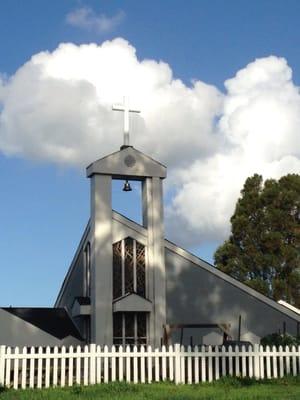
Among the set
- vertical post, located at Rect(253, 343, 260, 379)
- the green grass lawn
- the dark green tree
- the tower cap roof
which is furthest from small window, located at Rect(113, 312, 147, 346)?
the dark green tree

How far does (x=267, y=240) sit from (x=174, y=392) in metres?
30.2

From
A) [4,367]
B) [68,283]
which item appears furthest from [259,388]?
[68,283]

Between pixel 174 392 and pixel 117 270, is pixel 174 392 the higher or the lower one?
the lower one

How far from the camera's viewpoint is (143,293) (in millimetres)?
27109

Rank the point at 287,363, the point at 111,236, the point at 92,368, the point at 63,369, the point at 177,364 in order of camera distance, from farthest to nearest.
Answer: the point at 111,236
the point at 287,363
the point at 177,364
the point at 92,368
the point at 63,369

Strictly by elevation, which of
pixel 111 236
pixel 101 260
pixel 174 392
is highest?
pixel 111 236

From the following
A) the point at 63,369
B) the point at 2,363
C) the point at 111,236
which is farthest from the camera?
the point at 111,236

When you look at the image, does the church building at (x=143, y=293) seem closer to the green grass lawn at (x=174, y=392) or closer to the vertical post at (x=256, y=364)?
the vertical post at (x=256, y=364)

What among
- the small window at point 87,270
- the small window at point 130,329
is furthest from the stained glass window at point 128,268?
the small window at point 87,270

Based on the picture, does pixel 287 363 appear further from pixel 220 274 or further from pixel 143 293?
pixel 220 274

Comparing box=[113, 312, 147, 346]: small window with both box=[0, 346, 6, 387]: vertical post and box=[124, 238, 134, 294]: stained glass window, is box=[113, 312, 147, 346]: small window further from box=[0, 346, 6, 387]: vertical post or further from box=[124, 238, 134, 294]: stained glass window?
box=[0, 346, 6, 387]: vertical post

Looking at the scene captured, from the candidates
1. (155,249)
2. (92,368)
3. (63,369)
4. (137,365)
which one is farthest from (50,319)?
(63,369)

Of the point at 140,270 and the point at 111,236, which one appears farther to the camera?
the point at 140,270

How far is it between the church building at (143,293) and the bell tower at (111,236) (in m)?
0.04
